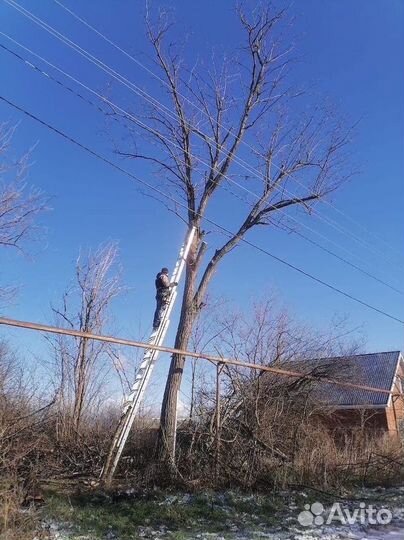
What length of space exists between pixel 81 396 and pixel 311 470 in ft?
24.9

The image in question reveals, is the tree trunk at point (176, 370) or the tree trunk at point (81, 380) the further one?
the tree trunk at point (81, 380)

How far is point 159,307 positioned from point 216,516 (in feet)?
16.4

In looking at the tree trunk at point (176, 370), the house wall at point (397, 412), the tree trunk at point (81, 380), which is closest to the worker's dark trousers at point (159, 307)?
the tree trunk at point (176, 370)

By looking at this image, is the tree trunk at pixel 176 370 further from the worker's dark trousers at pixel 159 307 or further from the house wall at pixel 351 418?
the house wall at pixel 351 418

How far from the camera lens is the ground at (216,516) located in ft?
18.5

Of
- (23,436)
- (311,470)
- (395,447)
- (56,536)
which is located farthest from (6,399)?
(395,447)

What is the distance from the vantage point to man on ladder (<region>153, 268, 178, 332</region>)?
10.5 meters

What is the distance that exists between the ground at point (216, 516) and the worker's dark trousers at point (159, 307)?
3.81 meters

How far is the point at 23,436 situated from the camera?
652cm

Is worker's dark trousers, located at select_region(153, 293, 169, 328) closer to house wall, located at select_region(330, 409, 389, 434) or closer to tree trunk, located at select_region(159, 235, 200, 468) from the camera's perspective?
tree trunk, located at select_region(159, 235, 200, 468)

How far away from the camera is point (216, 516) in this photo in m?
6.50

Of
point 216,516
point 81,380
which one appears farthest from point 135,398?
point 81,380

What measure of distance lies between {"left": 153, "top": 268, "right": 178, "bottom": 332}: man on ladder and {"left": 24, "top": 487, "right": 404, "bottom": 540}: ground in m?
3.88

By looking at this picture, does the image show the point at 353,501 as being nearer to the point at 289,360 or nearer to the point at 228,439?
the point at 228,439
